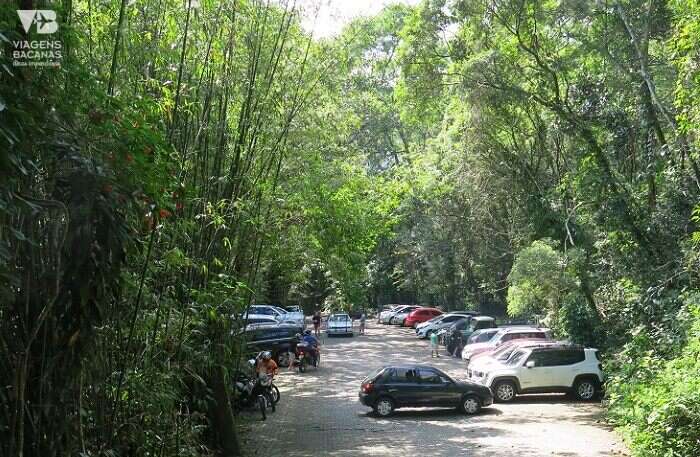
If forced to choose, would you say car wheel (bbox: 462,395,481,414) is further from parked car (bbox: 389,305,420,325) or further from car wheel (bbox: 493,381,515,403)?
parked car (bbox: 389,305,420,325)

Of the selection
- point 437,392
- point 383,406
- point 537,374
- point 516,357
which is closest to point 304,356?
point 383,406

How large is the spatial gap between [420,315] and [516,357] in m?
24.6

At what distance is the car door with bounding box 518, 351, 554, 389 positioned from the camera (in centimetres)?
1791

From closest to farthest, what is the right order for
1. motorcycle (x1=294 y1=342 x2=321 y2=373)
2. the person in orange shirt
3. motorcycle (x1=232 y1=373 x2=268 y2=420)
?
motorcycle (x1=232 y1=373 x2=268 y2=420)
the person in orange shirt
motorcycle (x1=294 y1=342 x2=321 y2=373)

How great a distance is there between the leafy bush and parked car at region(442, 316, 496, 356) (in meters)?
13.2

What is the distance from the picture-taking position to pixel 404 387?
53.1ft

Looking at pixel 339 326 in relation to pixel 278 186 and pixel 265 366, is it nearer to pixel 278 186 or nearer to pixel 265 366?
pixel 265 366

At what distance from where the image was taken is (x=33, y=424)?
4422 millimetres

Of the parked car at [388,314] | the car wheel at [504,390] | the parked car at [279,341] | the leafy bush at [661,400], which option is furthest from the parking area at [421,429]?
the parked car at [388,314]

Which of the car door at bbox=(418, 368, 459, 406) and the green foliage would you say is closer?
the car door at bbox=(418, 368, 459, 406)

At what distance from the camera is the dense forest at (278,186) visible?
4.25 metres

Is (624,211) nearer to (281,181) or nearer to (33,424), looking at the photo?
(281,181)

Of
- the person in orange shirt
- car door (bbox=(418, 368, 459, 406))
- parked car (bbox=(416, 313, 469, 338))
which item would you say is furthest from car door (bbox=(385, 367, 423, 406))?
parked car (bbox=(416, 313, 469, 338))

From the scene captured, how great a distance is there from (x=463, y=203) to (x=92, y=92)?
25391mm
